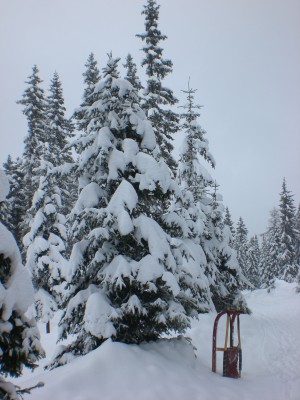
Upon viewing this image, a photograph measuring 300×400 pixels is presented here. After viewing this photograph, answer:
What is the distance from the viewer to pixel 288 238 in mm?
45000

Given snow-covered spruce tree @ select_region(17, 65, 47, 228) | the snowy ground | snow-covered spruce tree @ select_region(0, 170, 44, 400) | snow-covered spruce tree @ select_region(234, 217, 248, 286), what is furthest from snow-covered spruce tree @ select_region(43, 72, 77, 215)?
snow-covered spruce tree @ select_region(234, 217, 248, 286)

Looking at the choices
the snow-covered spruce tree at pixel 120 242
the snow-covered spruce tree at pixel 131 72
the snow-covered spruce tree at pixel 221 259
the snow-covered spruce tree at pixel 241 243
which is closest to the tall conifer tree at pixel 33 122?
the snow-covered spruce tree at pixel 131 72

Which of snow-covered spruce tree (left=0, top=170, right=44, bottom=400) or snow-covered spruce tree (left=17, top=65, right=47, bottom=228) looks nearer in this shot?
snow-covered spruce tree (left=0, top=170, right=44, bottom=400)

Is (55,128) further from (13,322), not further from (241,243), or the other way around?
(241,243)

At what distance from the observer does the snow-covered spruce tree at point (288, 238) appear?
4516cm

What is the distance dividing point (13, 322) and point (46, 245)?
18.7 meters

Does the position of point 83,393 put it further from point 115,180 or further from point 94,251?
point 115,180

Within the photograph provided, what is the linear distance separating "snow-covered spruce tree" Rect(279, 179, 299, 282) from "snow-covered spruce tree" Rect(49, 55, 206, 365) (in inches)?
1562

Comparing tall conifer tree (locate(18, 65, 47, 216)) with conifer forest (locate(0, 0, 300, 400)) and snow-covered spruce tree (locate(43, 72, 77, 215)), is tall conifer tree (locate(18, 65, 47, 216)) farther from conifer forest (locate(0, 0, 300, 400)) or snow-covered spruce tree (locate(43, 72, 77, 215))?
conifer forest (locate(0, 0, 300, 400))

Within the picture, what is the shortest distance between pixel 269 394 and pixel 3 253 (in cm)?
709

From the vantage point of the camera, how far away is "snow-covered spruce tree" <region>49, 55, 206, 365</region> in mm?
7570

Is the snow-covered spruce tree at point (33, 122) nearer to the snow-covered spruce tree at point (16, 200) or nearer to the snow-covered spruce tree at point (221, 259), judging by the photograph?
the snow-covered spruce tree at point (16, 200)

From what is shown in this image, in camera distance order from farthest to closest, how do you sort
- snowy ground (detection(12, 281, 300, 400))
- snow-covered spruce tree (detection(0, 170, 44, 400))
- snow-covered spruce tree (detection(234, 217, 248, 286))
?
snow-covered spruce tree (detection(234, 217, 248, 286)) < snowy ground (detection(12, 281, 300, 400)) < snow-covered spruce tree (detection(0, 170, 44, 400))

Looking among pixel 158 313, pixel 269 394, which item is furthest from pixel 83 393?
pixel 269 394
